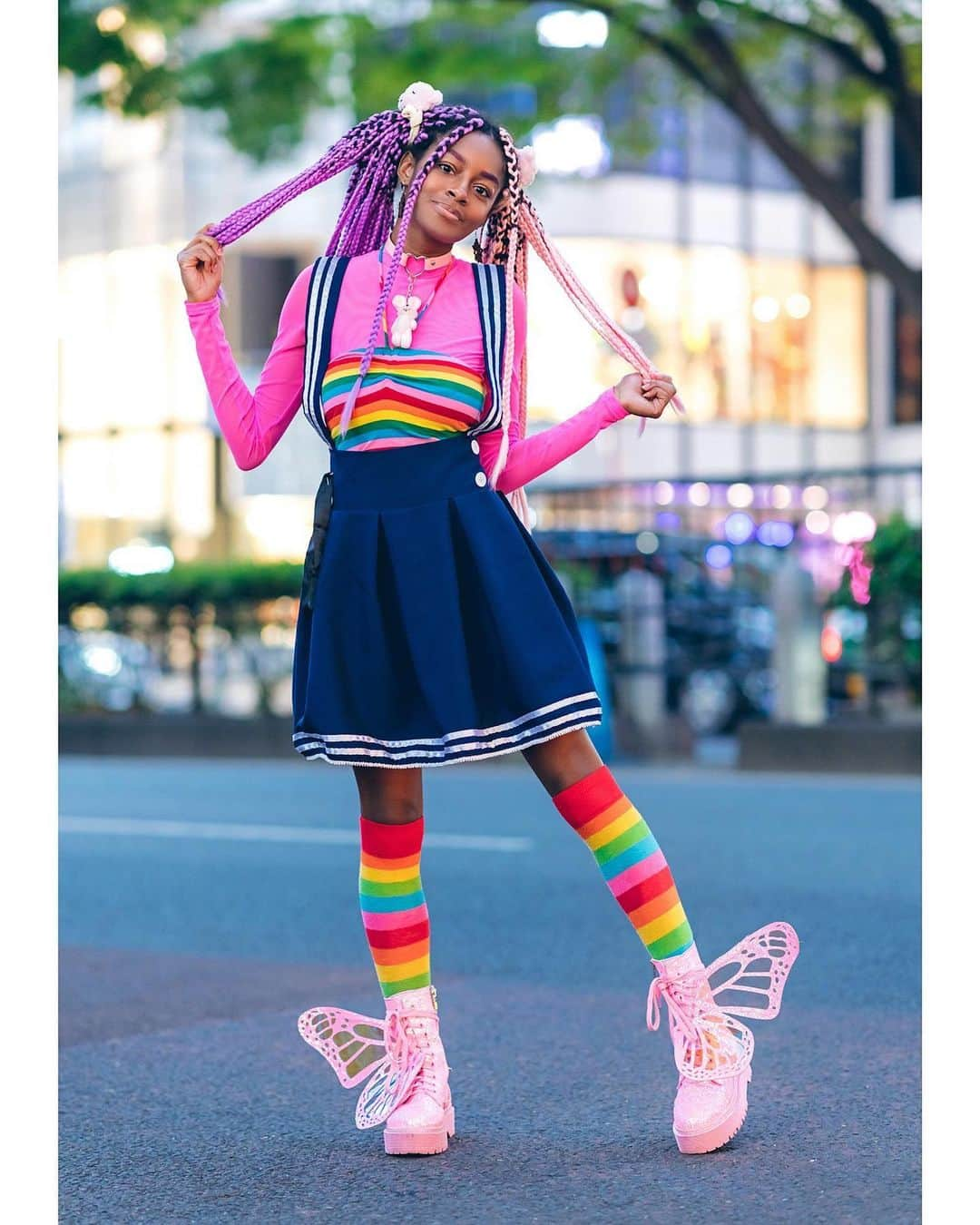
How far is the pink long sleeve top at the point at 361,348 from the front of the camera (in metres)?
3.52

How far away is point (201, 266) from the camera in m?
3.45

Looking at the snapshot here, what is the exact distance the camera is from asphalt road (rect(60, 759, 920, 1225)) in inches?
131

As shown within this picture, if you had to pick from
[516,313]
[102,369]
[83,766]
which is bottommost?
[83,766]

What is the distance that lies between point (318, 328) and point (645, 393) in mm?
562

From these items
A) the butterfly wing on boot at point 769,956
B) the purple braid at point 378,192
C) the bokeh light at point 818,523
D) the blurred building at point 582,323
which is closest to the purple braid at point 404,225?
the purple braid at point 378,192

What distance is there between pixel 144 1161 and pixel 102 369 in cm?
3364

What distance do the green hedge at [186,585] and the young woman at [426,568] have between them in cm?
1297

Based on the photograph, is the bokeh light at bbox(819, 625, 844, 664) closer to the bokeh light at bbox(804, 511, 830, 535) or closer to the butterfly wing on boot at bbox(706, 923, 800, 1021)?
the bokeh light at bbox(804, 511, 830, 535)

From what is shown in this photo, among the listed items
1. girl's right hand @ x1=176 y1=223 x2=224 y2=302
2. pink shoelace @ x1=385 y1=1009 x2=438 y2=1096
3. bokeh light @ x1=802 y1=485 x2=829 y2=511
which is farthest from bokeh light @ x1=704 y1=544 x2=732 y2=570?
girl's right hand @ x1=176 y1=223 x2=224 y2=302

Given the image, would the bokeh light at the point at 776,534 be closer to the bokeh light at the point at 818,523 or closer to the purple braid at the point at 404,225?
the bokeh light at the point at 818,523

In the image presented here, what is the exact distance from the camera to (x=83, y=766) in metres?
15.5

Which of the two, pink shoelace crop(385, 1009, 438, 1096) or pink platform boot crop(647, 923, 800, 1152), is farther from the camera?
pink shoelace crop(385, 1009, 438, 1096)
